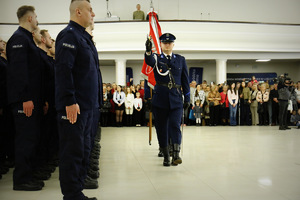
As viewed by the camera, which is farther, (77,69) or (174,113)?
(174,113)

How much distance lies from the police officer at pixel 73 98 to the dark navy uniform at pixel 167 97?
1.83 m

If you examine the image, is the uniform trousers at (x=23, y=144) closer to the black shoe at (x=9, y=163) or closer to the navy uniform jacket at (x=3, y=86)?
the navy uniform jacket at (x=3, y=86)

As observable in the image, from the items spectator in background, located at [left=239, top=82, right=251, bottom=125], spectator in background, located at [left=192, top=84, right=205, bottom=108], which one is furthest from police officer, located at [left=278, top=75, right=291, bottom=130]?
spectator in background, located at [left=192, top=84, right=205, bottom=108]

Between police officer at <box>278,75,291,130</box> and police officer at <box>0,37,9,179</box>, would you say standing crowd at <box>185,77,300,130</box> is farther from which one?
police officer at <box>0,37,9,179</box>

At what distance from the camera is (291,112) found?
11461mm

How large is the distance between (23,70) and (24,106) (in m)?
0.38

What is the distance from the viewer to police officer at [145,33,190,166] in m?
4.46

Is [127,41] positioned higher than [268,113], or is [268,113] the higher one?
[127,41]

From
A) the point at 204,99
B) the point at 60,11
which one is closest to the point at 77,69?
the point at 204,99

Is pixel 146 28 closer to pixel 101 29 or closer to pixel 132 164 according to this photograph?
pixel 101 29

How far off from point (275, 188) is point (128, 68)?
1571cm

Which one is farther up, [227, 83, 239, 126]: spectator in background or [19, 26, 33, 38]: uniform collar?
[19, 26, 33, 38]: uniform collar

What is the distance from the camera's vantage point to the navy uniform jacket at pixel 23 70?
10.6 ft

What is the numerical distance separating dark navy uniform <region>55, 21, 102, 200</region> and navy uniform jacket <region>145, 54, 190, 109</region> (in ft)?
6.02
